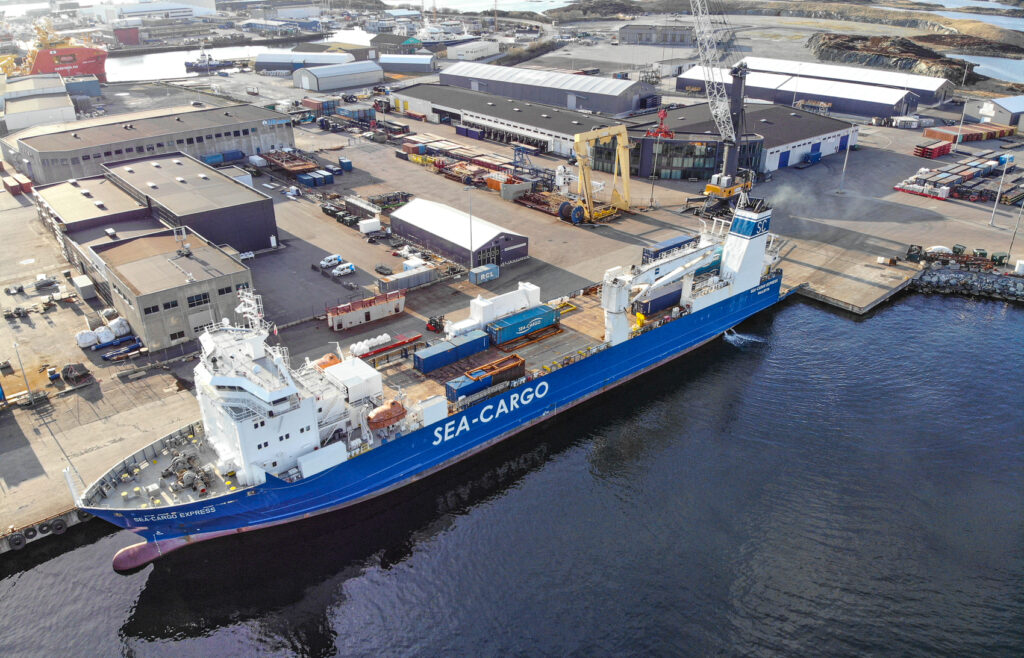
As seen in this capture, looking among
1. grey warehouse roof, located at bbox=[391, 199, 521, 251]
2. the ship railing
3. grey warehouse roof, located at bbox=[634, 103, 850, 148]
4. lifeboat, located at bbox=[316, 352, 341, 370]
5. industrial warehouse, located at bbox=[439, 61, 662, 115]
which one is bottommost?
the ship railing

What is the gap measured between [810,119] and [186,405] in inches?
4107

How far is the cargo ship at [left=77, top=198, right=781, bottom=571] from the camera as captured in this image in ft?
124

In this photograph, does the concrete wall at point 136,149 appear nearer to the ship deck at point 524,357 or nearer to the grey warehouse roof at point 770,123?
the grey warehouse roof at point 770,123

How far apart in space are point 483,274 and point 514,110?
59.4 metres

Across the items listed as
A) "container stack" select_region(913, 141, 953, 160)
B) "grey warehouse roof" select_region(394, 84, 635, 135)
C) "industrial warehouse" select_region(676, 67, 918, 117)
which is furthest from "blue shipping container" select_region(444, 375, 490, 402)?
"industrial warehouse" select_region(676, 67, 918, 117)

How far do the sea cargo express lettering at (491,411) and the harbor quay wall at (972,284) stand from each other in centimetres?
4535

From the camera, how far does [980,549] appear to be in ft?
127

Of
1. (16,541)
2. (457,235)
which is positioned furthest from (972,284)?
(16,541)

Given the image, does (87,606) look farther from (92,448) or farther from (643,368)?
(643,368)

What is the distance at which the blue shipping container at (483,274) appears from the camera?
221 ft

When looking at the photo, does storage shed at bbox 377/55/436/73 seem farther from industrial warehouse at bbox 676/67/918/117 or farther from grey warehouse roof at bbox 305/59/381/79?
industrial warehouse at bbox 676/67/918/117

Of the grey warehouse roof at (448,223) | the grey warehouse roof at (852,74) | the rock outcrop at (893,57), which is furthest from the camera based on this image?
the rock outcrop at (893,57)

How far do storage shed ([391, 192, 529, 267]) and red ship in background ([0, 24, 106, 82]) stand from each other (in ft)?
407

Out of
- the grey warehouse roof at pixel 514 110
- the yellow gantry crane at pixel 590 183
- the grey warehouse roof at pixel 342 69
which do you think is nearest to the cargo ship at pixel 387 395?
the yellow gantry crane at pixel 590 183
